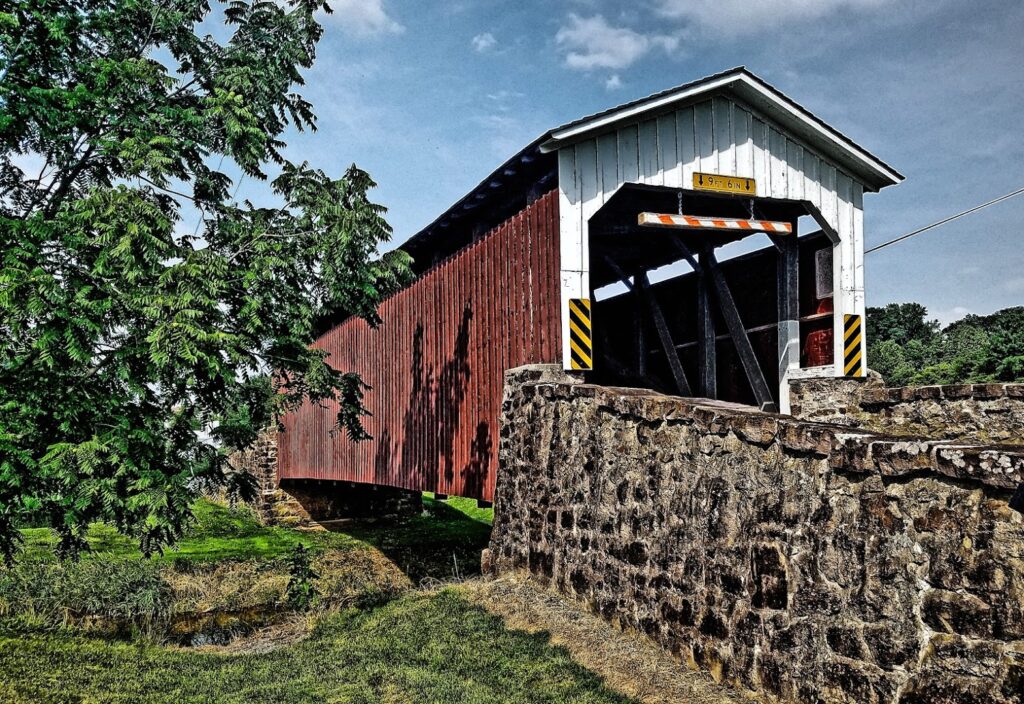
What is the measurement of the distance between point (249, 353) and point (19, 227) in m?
2.29

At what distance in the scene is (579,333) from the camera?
8039 mm

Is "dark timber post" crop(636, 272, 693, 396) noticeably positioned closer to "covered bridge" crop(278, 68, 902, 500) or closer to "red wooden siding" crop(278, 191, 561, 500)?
"covered bridge" crop(278, 68, 902, 500)

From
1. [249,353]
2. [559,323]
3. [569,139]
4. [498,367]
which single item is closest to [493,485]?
[498,367]

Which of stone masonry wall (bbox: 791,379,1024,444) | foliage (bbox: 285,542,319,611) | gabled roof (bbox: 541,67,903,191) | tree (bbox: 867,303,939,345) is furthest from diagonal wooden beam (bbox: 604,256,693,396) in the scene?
tree (bbox: 867,303,939,345)

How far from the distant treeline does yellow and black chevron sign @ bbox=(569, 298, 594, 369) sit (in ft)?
45.3

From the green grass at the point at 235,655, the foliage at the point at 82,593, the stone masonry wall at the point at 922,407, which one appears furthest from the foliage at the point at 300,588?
the stone masonry wall at the point at 922,407

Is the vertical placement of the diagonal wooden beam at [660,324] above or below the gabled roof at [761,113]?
below

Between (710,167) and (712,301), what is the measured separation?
2948 mm

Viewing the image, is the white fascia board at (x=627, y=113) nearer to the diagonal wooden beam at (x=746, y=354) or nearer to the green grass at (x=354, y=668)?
the diagonal wooden beam at (x=746, y=354)

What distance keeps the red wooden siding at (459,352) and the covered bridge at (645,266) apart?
3 centimetres

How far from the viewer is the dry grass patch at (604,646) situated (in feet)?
15.0

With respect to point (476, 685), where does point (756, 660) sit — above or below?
above

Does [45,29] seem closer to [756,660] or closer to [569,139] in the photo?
[569,139]

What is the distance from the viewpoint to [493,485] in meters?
8.87
